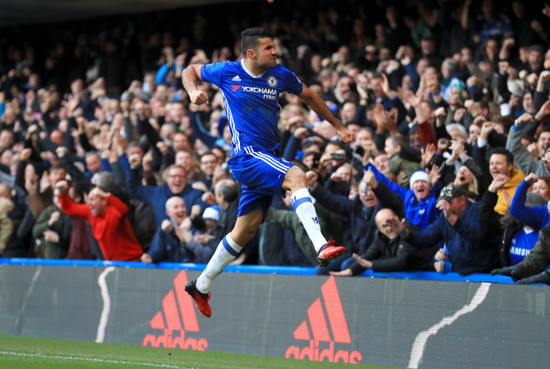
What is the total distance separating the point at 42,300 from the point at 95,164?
277 centimetres

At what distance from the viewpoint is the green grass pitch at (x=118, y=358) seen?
7.70m

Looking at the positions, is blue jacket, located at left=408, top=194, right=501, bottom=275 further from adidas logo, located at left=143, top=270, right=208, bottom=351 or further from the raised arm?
adidas logo, located at left=143, top=270, right=208, bottom=351

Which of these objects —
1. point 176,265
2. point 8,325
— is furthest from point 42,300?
point 176,265

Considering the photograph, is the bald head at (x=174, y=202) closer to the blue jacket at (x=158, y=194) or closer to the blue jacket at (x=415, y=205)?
the blue jacket at (x=158, y=194)

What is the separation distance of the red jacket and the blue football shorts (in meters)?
4.43

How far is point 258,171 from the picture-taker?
7051 millimetres

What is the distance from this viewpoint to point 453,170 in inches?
384

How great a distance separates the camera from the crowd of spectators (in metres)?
8.94

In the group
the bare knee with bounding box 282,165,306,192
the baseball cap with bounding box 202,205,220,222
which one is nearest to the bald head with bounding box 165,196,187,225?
the baseball cap with bounding box 202,205,220,222

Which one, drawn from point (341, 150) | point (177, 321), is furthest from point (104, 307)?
point (341, 150)

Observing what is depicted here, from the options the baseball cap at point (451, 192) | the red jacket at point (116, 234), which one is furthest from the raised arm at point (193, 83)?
the red jacket at point (116, 234)

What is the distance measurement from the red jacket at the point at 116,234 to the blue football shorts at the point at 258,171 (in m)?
4.43

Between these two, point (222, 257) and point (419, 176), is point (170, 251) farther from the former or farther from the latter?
point (222, 257)

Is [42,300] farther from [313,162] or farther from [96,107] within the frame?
[96,107]
